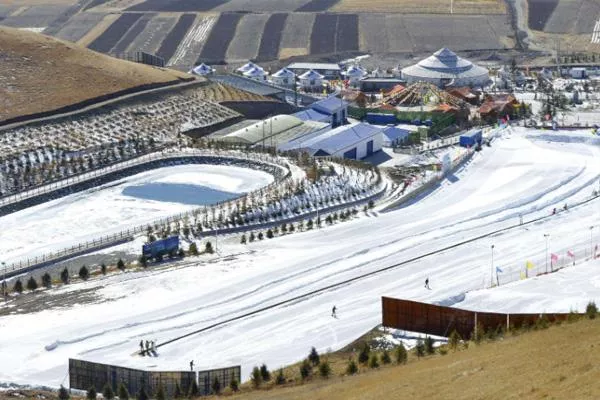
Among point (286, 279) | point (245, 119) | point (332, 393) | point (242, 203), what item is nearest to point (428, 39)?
point (245, 119)

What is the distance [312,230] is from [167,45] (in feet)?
177

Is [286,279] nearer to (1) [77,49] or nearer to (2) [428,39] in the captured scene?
(1) [77,49]

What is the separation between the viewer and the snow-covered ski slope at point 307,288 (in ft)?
101

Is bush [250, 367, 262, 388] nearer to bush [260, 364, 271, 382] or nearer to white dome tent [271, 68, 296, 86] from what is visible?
bush [260, 364, 271, 382]

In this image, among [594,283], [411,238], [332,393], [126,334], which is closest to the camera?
[332,393]

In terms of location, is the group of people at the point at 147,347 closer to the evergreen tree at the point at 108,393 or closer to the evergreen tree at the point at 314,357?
the evergreen tree at the point at 108,393

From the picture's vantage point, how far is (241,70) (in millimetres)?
81438

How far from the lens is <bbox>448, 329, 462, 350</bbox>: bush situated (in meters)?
28.1

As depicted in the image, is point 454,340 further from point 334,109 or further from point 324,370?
point 334,109

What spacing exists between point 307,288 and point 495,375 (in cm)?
1405

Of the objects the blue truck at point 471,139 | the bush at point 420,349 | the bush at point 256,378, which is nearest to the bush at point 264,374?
the bush at point 256,378

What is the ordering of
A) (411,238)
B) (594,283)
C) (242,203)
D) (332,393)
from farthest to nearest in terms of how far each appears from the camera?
(242,203)
(411,238)
(594,283)
(332,393)

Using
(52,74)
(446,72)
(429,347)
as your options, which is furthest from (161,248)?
(446,72)

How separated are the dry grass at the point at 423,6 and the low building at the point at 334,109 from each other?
40542 mm
